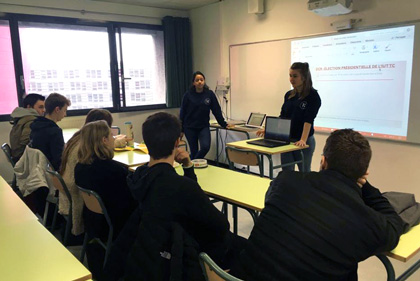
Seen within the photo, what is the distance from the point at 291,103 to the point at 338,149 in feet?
7.60

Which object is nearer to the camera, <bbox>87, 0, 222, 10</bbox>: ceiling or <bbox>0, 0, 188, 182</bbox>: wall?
<bbox>0, 0, 188, 182</bbox>: wall

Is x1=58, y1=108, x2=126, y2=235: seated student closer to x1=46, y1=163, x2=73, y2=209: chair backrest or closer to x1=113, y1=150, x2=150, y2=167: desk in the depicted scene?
x1=46, y1=163, x2=73, y2=209: chair backrest

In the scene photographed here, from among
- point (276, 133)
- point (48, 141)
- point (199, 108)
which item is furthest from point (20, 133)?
point (276, 133)

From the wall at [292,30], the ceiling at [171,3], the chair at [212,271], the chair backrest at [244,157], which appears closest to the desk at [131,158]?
the chair backrest at [244,157]

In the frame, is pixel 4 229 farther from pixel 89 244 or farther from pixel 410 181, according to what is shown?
pixel 410 181

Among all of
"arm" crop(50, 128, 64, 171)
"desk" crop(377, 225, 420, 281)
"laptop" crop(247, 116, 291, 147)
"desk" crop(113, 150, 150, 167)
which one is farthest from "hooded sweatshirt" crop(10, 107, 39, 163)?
"desk" crop(377, 225, 420, 281)

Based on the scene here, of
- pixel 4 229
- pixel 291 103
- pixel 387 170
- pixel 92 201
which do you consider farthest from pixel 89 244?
pixel 387 170

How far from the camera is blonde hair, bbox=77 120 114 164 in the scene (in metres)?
2.13

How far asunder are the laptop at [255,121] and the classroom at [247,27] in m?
0.19

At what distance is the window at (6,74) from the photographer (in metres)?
4.56

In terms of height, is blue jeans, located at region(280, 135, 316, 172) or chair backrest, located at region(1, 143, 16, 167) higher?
chair backrest, located at region(1, 143, 16, 167)

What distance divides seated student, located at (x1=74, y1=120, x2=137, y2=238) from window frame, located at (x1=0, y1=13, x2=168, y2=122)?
10.4 ft

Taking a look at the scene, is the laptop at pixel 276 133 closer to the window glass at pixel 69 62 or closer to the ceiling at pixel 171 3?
the ceiling at pixel 171 3

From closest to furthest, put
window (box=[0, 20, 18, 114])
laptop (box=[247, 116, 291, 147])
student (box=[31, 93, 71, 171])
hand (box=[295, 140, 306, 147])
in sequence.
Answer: student (box=[31, 93, 71, 171]) → hand (box=[295, 140, 306, 147]) → laptop (box=[247, 116, 291, 147]) → window (box=[0, 20, 18, 114])
